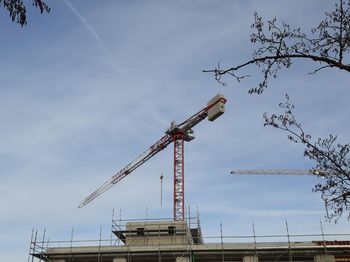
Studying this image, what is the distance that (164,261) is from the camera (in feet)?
125

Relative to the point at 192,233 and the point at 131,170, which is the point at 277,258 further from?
the point at 131,170

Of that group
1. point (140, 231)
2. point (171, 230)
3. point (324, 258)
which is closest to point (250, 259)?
point (324, 258)

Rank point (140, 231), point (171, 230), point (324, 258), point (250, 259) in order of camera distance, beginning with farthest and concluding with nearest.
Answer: point (140, 231), point (171, 230), point (250, 259), point (324, 258)

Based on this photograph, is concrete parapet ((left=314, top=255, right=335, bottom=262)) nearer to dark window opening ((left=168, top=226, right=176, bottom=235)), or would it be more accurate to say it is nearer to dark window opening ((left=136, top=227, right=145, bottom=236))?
dark window opening ((left=168, top=226, right=176, bottom=235))

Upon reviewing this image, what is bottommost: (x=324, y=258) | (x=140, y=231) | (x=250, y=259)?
(x=324, y=258)

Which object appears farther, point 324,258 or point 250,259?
point 250,259

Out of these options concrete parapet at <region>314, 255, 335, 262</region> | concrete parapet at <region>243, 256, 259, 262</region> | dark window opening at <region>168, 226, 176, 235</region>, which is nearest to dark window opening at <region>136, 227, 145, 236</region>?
dark window opening at <region>168, 226, 176, 235</region>

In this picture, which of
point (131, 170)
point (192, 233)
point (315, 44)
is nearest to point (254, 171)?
point (131, 170)

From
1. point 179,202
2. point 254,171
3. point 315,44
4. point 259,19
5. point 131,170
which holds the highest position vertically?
point 254,171

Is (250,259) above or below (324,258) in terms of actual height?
above

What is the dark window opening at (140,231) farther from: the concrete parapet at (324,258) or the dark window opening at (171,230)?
the concrete parapet at (324,258)

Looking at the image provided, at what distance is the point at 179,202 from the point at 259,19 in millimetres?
60780

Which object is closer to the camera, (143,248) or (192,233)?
(143,248)

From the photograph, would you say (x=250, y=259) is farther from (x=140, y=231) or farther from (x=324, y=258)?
(x=140, y=231)
